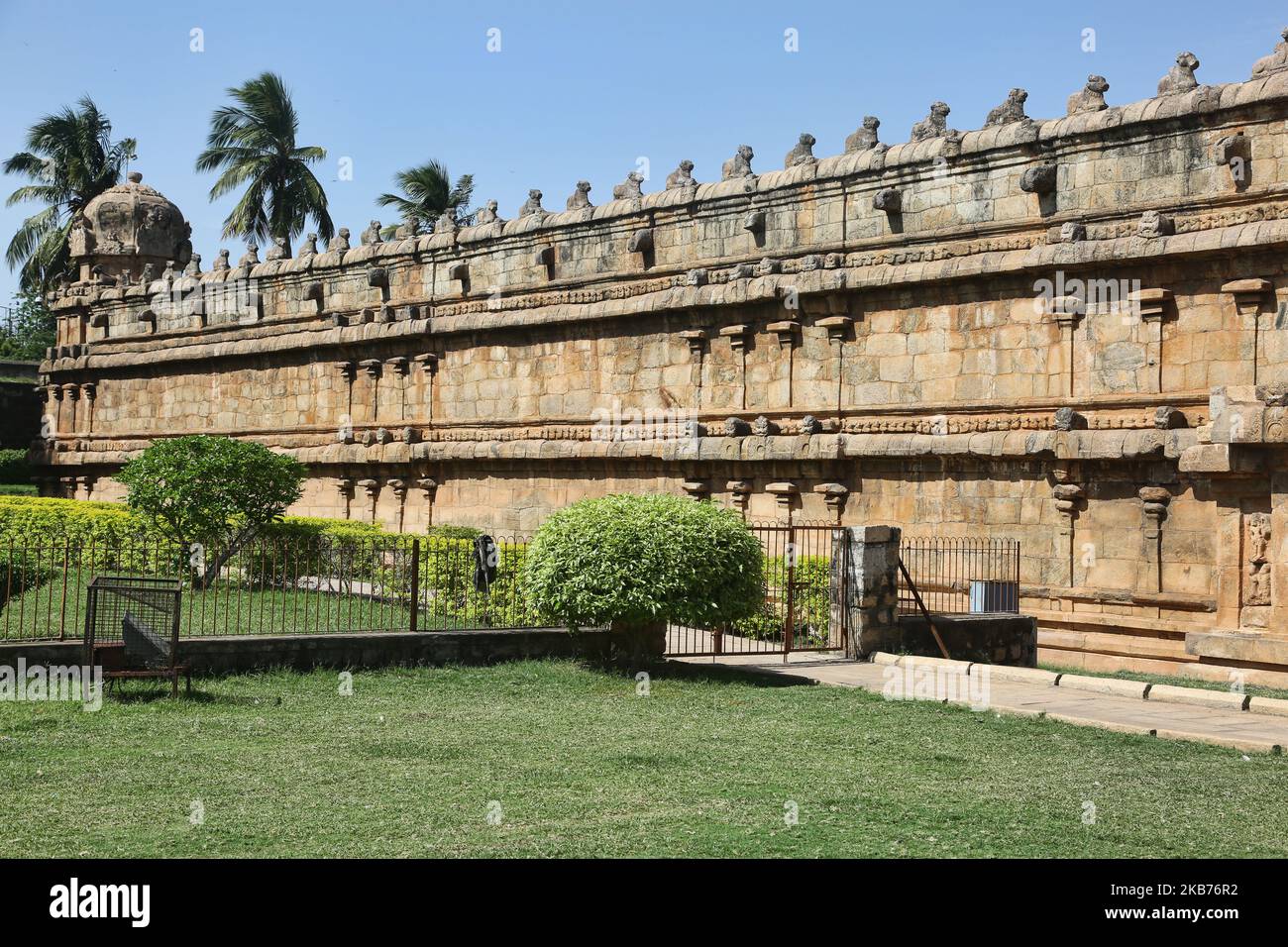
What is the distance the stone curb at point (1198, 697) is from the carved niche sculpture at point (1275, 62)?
6210mm

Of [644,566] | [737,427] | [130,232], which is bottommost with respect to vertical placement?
[644,566]

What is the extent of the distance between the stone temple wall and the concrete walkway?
6.25 ft

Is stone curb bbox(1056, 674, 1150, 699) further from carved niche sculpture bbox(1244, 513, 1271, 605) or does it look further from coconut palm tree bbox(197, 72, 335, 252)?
coconut palm tree bbox(197, 72, 335, 252)

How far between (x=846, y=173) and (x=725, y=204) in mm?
1990

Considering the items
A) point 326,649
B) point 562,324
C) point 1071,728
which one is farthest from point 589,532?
point 562,324

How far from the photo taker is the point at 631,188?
64.1 ft

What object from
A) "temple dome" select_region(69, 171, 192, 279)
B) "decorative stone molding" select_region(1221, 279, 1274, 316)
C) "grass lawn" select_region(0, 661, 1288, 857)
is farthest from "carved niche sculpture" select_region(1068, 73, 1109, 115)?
"temple dome" select_region(69, 171, 192, 279)

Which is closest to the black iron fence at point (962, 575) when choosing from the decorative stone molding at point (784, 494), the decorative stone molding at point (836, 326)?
the decorative stone molding at point (784, 494)

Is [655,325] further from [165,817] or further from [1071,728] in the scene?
[165,817]

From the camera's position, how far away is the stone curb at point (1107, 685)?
11375 mm

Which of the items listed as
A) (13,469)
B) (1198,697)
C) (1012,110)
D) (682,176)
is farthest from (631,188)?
(13,469)

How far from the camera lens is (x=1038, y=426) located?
48.7 ft

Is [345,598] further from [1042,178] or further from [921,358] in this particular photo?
[1042,178]

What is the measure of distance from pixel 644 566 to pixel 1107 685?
4.02 metres
